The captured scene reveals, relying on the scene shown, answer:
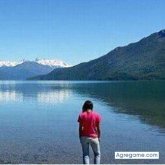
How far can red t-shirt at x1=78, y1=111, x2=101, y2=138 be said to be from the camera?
20.5 metres

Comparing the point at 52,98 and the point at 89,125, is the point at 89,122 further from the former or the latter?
the point at 52,98

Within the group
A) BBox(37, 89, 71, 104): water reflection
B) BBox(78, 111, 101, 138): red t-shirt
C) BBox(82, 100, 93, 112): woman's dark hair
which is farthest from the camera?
BBox(37, 89, 71, 104): water reflection

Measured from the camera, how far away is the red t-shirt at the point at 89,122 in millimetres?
20531

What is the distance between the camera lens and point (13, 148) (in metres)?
34.3

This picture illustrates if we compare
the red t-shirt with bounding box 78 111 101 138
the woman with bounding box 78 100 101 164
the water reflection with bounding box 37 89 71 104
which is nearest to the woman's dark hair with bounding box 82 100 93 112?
the woman with bounding box 78 100 101 164

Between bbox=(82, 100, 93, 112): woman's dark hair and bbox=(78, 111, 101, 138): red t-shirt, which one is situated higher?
bbox=(82, 100, 93, 112): woman's dark hair

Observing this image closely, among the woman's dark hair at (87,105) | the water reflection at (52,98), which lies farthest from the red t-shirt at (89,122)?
the water reflection at (52,98)

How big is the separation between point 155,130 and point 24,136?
48.4ft

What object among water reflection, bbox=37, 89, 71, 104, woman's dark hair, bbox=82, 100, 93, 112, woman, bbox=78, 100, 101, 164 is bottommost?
water reflection, bbox=37, 89, 71, 104

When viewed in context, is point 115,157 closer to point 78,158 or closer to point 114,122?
point 78,158

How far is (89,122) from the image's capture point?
20.5m

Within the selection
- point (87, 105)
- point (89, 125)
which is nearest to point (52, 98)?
point (89, 125)

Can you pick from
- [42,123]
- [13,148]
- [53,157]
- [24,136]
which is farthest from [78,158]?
[42,123]

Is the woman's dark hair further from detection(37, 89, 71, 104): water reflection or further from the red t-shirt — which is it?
detection(37, 89, 71, 104): water reflection
